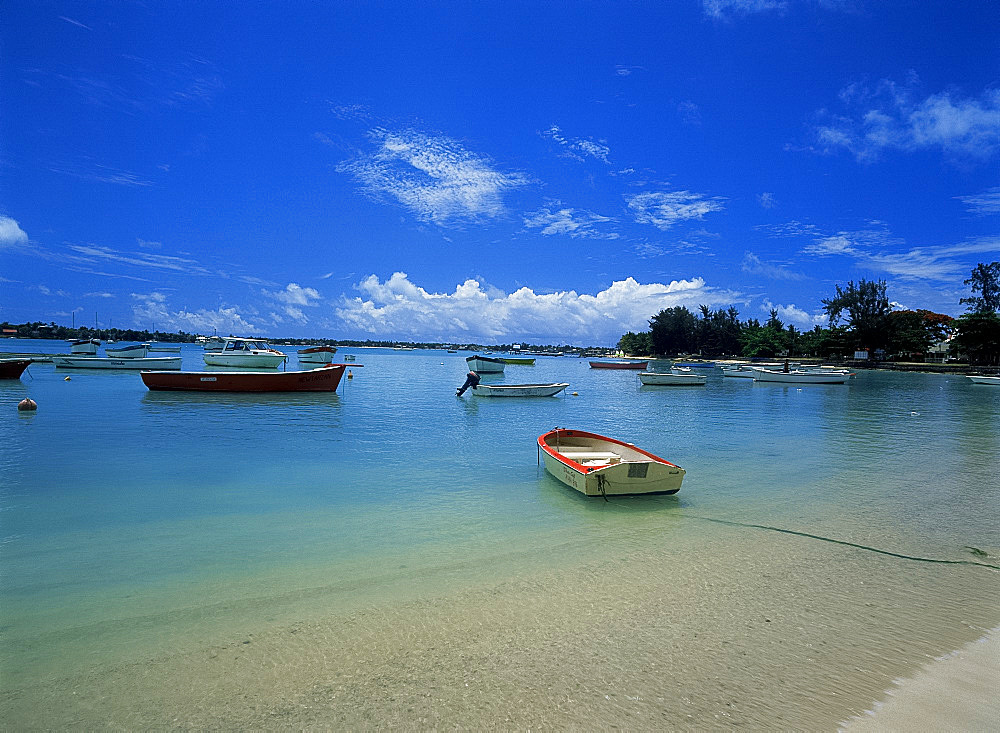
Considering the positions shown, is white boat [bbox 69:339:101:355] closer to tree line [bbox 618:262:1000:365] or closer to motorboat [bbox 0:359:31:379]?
motorboat [bbox 0:359:31:379]

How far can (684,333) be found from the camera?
142 m

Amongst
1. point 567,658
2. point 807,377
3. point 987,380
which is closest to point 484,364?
point 807,377

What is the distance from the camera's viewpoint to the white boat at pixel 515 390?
34719 mm

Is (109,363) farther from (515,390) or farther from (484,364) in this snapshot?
(515,390)

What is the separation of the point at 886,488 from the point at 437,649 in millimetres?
13006

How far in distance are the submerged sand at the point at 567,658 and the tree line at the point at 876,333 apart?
91804 millimetres

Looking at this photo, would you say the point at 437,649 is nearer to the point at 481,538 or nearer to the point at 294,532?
the point at 481,538

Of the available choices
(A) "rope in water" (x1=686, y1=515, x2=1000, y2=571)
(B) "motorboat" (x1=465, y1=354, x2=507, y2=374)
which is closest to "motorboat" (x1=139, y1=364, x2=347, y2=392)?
(A) "rope in water" (x1=686, y1=515, x2=1000, y2=571)

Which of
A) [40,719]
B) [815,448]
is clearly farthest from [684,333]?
[40,719]

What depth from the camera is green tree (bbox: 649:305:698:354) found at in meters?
143

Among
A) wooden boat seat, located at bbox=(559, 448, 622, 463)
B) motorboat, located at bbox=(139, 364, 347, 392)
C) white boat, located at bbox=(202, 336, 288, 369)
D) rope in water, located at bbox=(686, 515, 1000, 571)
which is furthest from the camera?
white boat, located at bbox=(202, 336, 288, 369)

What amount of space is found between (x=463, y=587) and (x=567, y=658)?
2076 millimetres

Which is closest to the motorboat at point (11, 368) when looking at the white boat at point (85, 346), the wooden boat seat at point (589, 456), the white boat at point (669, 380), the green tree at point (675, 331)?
the white boat at point (85, 346)

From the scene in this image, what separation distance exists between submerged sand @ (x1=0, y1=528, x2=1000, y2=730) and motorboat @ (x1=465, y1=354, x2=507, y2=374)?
5156 centimetres
